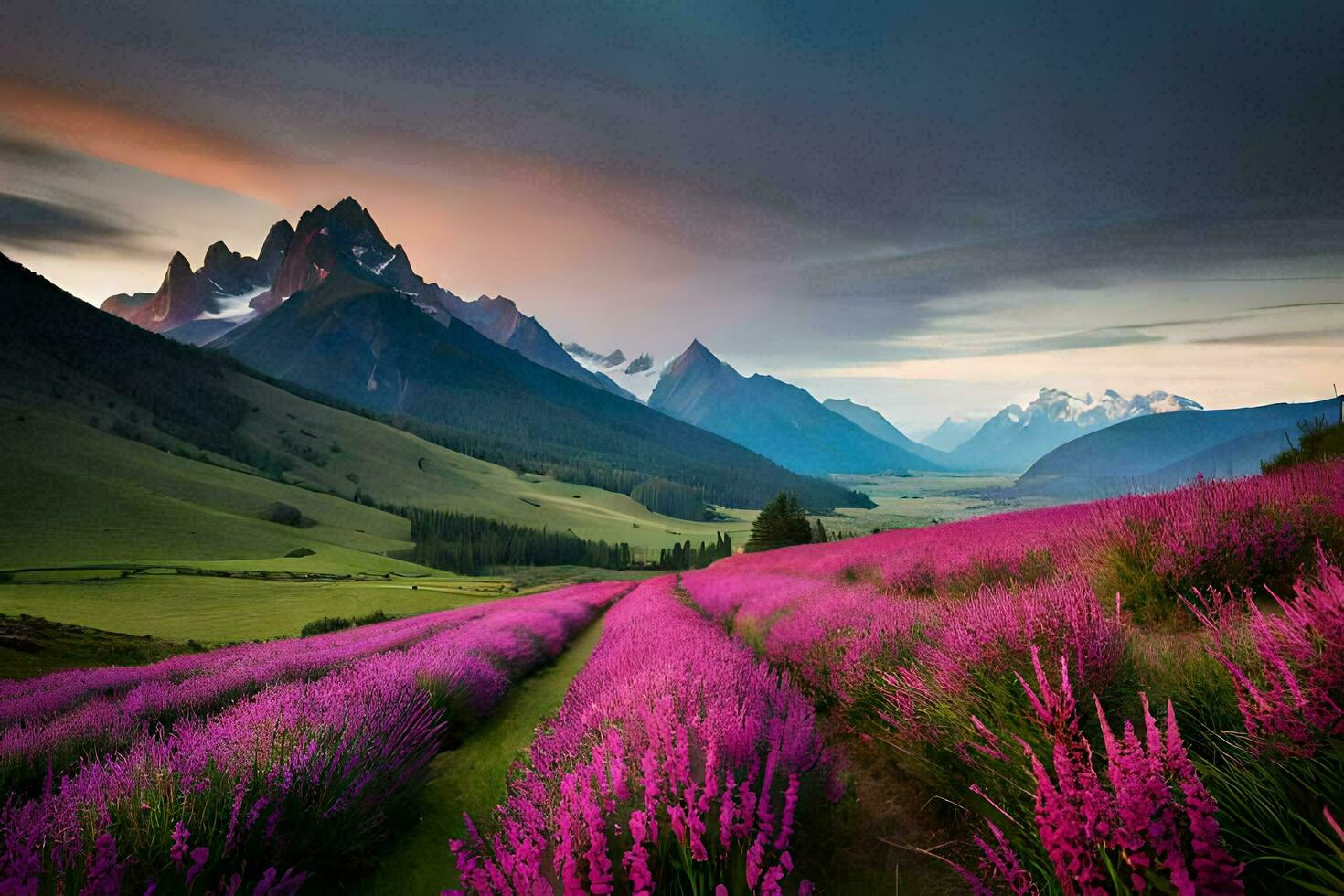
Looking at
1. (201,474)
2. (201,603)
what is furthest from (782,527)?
(201,474)

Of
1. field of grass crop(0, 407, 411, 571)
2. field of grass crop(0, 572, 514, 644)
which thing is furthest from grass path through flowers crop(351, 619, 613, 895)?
field of grass crop(0, 407, 411, 571)

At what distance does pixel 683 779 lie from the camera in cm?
249

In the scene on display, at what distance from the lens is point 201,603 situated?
69.2 feet

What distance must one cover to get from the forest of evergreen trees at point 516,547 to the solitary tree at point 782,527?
50994 mm

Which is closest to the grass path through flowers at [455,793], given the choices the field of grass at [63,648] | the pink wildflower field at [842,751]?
the pink wildflower field at [842,751]

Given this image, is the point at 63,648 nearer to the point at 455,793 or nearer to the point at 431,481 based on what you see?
the point at 455,793

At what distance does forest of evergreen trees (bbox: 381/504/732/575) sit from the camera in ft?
344

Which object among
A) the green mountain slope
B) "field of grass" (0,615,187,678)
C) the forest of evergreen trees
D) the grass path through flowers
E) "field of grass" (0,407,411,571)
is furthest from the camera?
the forest of evergreen trees

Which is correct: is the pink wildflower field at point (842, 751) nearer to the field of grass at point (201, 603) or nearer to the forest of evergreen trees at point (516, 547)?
the field of grass at point (201, 603)

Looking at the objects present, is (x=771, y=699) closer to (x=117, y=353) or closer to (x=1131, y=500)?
(x=1131, y=500)

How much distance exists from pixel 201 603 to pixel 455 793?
22840 mm

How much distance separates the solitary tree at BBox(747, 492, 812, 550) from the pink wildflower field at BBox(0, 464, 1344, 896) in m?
43.2

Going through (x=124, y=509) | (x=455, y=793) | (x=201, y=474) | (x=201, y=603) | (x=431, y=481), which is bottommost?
(x=201, y=603)

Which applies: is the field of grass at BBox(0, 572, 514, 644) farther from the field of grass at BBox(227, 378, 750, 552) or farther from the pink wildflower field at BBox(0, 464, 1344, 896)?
the field of grass at BBox(227, 378, 750, 552)
